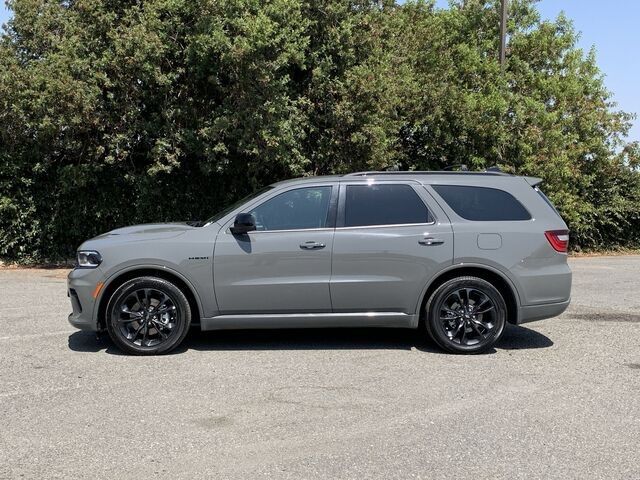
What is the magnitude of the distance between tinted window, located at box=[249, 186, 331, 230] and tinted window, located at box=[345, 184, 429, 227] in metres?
0.25

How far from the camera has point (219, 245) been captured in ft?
21.4

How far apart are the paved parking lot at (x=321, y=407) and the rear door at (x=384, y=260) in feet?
1.85

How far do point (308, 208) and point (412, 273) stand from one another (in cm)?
122

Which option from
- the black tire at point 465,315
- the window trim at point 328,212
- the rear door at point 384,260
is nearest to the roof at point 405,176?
the window trim at point 328,212

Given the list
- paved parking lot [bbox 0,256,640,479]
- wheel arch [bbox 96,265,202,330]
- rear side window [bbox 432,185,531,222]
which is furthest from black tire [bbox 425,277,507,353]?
wheel arch [bbox 96,265,202,330]

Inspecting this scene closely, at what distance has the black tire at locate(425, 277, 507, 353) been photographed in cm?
665

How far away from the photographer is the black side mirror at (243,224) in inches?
254

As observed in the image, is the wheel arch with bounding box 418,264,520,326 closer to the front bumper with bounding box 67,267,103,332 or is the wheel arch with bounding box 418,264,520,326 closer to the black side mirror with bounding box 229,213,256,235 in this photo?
the black side mirror with bounding box 229,213,256,235

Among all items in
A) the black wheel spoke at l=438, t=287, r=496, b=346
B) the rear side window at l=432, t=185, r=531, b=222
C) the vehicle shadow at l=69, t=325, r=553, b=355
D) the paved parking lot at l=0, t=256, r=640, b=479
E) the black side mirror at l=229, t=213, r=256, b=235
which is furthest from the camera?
the vehicle shadow at l=69, t=325, r=553, b=355

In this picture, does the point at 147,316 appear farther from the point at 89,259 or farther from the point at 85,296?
the point at 89,259

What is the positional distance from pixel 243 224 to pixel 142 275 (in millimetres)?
1125

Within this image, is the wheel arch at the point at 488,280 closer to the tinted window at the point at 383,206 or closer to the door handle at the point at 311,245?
the tinted window at the point at 383,206

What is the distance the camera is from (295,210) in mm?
6723

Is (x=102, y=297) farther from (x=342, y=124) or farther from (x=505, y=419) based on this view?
(x=342, y=124)
